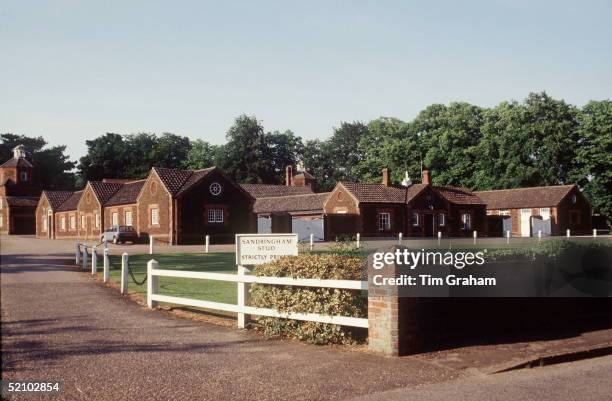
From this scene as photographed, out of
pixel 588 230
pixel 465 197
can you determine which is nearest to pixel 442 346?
pixel 465 197

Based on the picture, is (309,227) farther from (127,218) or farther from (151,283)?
(151,283)

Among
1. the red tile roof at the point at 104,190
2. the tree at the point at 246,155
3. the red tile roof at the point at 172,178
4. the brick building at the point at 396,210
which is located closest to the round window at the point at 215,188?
the red tile roof at the point at 172,178

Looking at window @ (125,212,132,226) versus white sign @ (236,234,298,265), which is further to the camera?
window @ (125,212,132,226)

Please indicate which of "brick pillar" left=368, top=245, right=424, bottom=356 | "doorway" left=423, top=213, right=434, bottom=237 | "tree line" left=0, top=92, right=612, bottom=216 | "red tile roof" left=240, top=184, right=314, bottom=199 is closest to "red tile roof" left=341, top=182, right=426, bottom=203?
"doorway" left=423, top=213, right=434, bottom=237

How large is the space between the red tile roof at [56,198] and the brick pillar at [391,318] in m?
68.2

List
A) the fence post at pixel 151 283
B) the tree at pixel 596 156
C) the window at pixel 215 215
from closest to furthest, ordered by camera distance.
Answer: the fence post at pixel 151 283
the window at pixel 215 215
the tree at pixel 596 156

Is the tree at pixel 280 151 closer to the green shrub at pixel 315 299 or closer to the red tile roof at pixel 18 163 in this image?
the red tile roof at pixel 18 163

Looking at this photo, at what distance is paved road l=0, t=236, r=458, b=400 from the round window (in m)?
37.4

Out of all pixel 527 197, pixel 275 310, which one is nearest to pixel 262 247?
pixel 275 310

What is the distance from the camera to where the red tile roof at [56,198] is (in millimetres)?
70438

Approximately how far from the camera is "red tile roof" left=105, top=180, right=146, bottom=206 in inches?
2130

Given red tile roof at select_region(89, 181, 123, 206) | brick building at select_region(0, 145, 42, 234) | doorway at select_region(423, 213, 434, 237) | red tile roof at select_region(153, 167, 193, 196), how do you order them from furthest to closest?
brick building at select_region(0, 145, 42, 234) → red tile roof at select_region(89, 181, 123, 206) → doorway at select_region(423, 213, 434, 237) → red tile roof at select_region(153, 167, 193, 196)

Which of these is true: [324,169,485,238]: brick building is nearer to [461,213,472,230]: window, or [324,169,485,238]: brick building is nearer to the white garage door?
[461,213,472,230]: window

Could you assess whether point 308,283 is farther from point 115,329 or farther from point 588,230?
point 588,230
